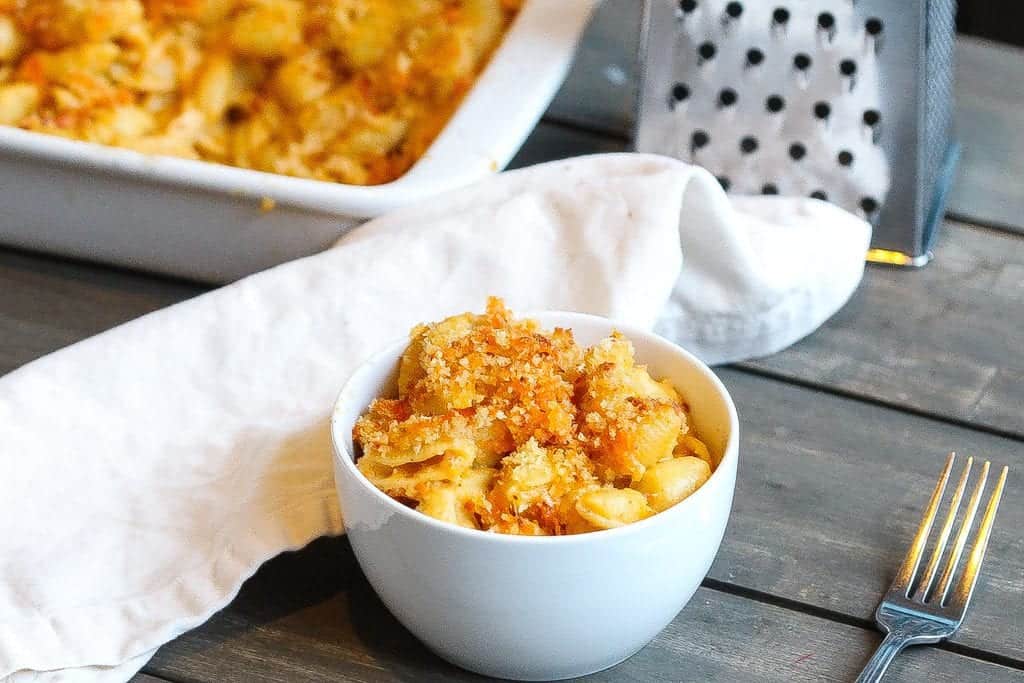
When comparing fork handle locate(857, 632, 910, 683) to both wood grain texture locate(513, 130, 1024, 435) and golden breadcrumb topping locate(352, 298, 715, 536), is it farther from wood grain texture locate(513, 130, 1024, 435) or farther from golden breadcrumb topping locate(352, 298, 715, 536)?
wood grain texture locate(513, 130, 1024, 435)

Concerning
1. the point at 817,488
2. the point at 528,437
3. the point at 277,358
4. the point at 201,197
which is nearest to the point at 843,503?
the point at 817,488

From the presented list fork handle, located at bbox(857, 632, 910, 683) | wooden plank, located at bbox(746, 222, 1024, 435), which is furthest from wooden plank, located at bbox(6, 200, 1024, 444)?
fork handle, located at bbox(857, 632, 910, 683)

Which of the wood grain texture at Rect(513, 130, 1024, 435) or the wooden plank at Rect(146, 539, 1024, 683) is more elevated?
the wood grain texture at Rect(513, 130, 1024, 435)

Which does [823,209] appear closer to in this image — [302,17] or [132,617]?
[302,17]

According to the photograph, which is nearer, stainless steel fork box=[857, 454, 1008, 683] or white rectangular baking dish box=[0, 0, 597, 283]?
stainless steel fork box=[857, 454, 1008, 683]

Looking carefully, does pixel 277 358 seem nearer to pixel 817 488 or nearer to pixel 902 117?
pixel 817 488

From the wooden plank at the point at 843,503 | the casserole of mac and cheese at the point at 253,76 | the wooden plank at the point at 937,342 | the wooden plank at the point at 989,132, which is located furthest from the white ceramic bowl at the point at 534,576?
the wooden plank at the point at 989,132

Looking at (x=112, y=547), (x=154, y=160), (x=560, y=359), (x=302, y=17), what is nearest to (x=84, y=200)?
(x=154, y=160)
